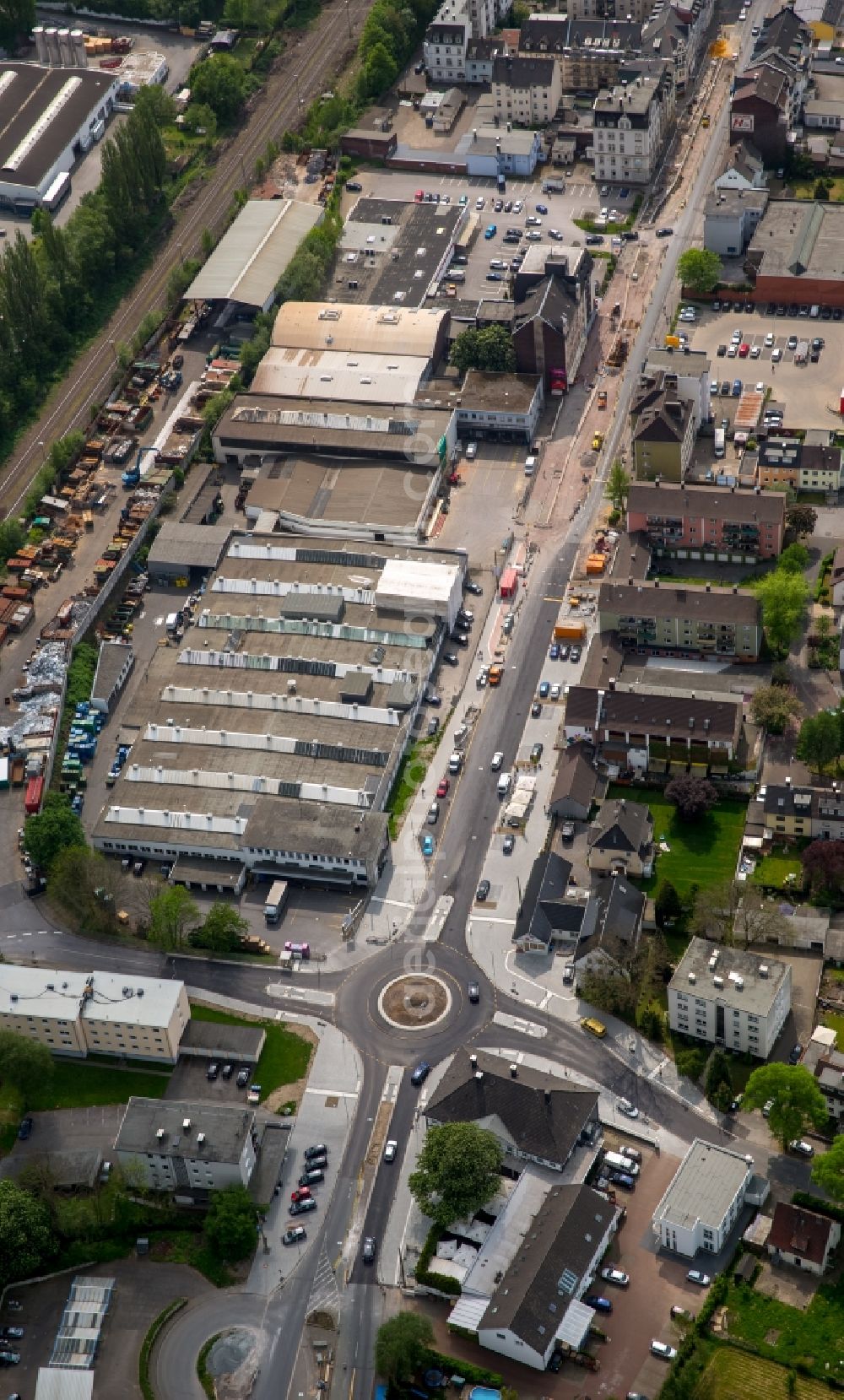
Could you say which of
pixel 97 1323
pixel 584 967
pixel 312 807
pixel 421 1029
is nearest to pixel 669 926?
pixel 584 967

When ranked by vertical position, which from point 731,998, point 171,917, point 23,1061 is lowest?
point 23,1061

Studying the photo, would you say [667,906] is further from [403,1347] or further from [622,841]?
[403,1347]

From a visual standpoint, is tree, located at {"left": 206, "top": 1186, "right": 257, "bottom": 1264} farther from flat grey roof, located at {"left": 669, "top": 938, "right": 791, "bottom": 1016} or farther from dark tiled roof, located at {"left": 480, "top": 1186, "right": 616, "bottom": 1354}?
flat grey roof, located at {"left": 669, "top": 938, "right": 791, "bottom": 1016}

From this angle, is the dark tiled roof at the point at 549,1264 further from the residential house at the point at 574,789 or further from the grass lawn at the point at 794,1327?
the residential house at the point at 574,789

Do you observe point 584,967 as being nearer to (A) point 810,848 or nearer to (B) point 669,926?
(B) point 669,926

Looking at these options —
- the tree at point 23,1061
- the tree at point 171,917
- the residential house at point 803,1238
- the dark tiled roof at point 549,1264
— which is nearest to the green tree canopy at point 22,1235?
the tree at point 23,1061

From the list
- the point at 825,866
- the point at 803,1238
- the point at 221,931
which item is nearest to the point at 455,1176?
the point at 803,1238
